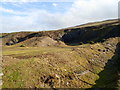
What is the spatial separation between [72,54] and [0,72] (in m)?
21.7

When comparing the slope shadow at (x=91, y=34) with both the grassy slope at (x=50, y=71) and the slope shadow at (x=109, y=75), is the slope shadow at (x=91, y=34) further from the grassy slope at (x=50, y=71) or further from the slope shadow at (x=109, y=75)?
the grassy slope at (x=50, y=71)

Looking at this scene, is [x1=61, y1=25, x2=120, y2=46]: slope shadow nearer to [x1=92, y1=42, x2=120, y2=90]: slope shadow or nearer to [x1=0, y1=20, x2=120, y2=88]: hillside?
[x1=92, y1=42, x2=120, y2=90]: slope shadow

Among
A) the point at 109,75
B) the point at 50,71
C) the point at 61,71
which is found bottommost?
the point at 109,75

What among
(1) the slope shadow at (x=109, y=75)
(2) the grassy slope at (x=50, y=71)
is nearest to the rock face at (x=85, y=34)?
(1) the slope shadow at (x=109, y=75)

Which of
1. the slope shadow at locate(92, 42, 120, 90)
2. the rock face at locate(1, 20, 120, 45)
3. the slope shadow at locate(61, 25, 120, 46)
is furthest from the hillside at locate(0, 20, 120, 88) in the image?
the rock face at locate(1, 20, 120, 45)

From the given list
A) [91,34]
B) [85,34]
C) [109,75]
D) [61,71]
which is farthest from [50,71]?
[85,34]

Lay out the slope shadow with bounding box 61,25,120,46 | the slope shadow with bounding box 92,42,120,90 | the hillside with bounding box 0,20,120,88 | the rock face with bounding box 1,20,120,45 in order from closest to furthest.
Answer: the hillside with bounding box 0,20,120,88 < the slope shadow with bounding box 92,42,120,90 < the slope shadow with bounding box 61,25,120,46 < the rock face with bounding box 1,20,120,45

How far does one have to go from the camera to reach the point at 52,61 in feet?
115

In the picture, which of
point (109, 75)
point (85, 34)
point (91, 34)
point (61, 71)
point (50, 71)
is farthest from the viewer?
point (85, 34)

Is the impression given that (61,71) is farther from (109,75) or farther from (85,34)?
(85,34)

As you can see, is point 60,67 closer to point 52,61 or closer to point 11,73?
point 52,61

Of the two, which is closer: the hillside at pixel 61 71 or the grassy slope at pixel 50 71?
the grassy slope at pixel 50 71

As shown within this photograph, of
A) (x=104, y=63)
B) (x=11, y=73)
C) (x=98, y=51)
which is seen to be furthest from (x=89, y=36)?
(x=11, y=73)

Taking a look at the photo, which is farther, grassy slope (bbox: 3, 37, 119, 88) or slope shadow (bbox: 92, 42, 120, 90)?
slope shadow (bbox: 92, 42, 120, 90)
